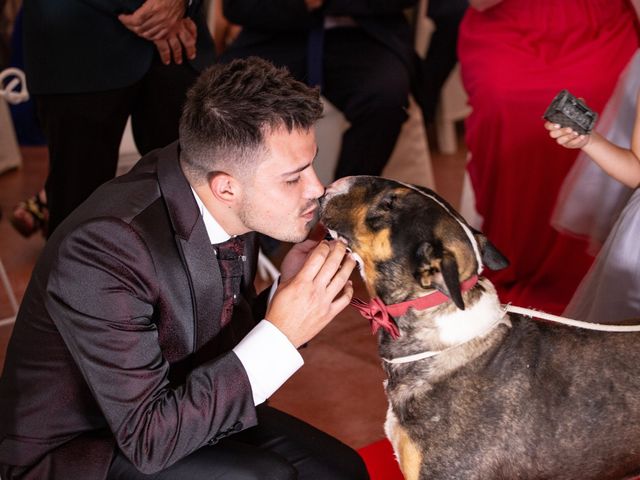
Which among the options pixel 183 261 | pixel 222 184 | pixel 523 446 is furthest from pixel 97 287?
pixel 523 446

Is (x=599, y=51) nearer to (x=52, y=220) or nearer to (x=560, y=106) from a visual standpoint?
(x=560, y=106)

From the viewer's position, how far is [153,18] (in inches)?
110

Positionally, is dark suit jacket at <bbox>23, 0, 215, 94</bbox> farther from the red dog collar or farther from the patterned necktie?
the red dog collar

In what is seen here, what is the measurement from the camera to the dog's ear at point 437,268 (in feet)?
5.65

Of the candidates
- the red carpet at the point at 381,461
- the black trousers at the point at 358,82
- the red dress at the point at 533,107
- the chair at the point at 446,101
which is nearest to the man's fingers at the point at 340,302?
the red carpet at the point at 381,461

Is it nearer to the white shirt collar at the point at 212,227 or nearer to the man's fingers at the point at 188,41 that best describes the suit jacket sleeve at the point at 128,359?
the white shirt collar at the point at 212,227

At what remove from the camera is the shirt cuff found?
1785mm

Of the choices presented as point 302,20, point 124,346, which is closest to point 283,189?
point 124,346

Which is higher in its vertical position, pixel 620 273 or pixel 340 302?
pixel 340 302

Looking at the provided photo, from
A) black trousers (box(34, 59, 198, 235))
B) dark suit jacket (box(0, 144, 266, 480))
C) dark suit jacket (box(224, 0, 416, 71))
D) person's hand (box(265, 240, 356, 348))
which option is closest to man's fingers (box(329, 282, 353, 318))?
person's hand (box(265, 240, 356, 348))

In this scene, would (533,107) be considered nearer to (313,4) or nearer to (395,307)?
(313,4)

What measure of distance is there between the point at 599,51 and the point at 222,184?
2.14 meters

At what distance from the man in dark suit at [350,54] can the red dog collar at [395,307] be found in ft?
6.14

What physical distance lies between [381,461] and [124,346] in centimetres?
112
